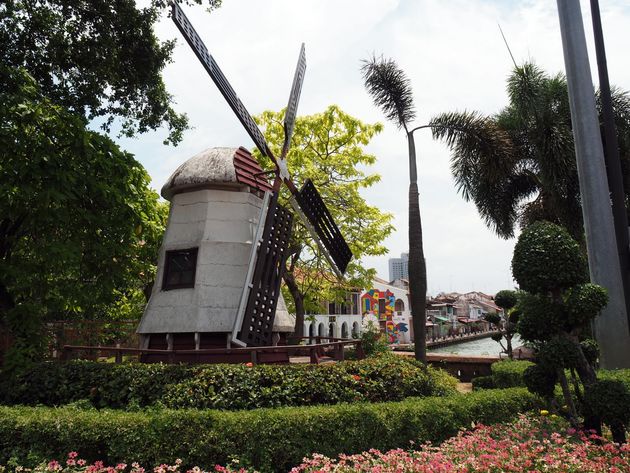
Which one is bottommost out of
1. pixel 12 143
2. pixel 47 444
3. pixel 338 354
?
pixel 47 444

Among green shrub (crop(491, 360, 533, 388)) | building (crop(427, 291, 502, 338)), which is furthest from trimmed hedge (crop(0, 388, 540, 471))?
building (crop(427, 291, 502, 338))

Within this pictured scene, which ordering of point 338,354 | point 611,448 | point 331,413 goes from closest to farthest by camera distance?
point 611,448, point 331,413, point 338,354

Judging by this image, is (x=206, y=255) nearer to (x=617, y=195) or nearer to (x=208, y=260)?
(x=208, y=260)

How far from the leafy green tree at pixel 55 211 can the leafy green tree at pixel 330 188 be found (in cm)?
752

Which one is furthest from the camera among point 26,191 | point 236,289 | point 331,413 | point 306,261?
point 306,261

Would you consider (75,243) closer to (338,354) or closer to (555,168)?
(338,354)

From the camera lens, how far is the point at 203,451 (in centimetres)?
643

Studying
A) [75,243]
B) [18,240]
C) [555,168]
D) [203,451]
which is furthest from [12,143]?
[555,168]

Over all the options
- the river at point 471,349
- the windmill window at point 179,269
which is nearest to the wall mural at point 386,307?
the river at point 471,349

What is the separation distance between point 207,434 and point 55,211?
6946 millimetres

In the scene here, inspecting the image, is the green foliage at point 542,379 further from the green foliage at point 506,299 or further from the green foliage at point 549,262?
the green foliage at point 506,299

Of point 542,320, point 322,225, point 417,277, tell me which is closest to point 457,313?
point 322,225

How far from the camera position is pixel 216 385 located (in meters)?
8.55

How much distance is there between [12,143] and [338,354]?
8.52m
